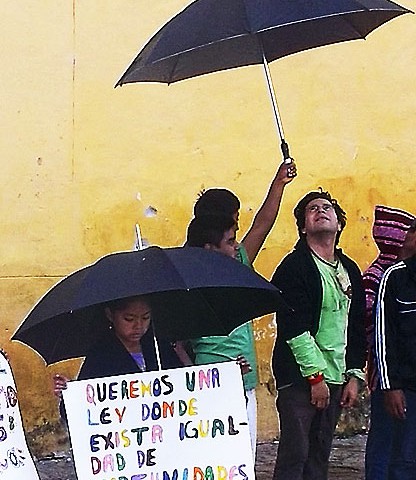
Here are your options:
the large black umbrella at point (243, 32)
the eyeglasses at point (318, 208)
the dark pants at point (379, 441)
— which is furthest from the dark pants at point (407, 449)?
the large black umbrella at point (243, 32)

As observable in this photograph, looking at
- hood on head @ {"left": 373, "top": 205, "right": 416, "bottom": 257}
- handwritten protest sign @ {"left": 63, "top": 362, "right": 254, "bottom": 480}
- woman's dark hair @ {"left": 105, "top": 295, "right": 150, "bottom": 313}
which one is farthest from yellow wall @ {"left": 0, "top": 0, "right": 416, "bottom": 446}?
handwritten protest sign @ {"left": 63, "top": 362, "right": 254, "bottom": 480}

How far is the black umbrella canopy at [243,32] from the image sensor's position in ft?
16.0

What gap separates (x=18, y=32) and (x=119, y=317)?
2.92 metres

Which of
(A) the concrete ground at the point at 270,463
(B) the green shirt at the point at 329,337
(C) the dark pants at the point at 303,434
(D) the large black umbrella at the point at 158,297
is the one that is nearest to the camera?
(D) the large black umbrella at the point at 158,297

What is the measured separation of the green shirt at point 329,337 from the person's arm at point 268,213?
0.27 metres

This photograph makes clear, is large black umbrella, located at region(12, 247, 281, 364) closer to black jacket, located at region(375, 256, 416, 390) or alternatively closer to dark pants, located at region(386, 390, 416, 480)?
black jacket, located at region(375, 256, 416, 390)

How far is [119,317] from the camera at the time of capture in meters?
4.52

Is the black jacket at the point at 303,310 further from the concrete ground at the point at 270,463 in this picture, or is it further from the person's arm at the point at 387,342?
the concrete ground at the point at 270,463

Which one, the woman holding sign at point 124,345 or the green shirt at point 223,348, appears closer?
the woman holding sign at point 124,345

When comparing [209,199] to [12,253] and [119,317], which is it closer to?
[119,317]

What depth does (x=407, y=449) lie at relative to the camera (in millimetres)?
5441

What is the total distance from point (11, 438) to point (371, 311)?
6.38ft

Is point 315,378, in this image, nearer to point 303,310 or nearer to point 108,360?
point 303,310

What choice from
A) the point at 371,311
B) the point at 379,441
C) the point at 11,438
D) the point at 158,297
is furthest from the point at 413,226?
the point at 11,438
